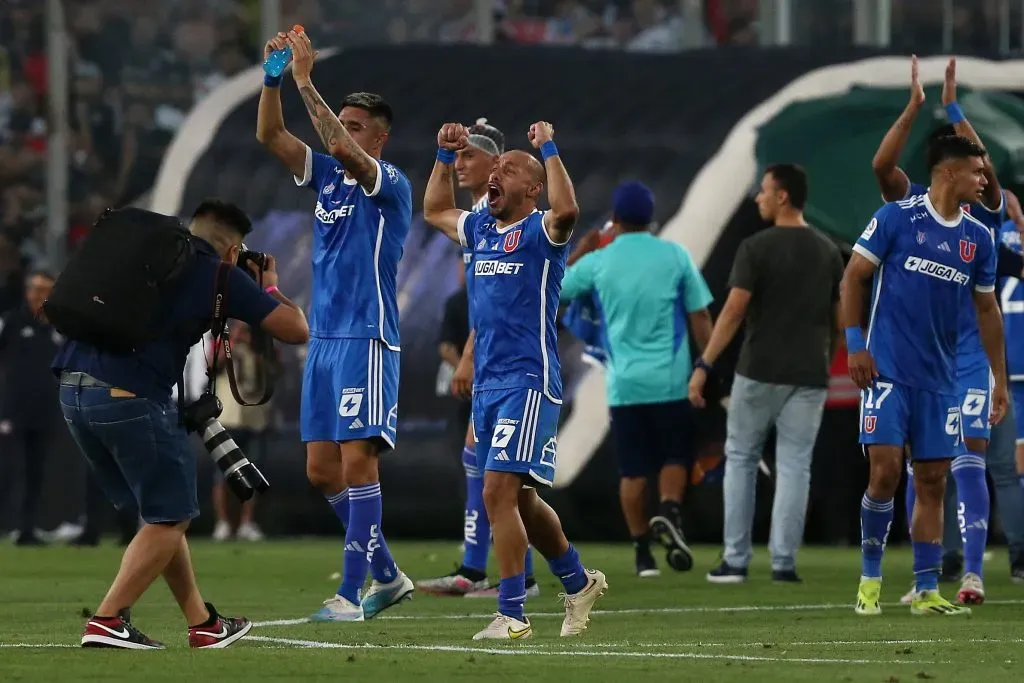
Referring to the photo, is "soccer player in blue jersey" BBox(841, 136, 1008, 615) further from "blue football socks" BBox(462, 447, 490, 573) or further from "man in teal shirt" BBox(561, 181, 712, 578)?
"man in teal shirt" BBox(561, 181, 712, 578)

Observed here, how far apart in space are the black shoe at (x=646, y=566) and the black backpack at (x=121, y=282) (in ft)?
19.4

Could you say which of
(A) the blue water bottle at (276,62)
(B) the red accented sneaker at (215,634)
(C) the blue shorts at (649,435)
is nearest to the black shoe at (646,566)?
(C) the blue shorts at (649,435)

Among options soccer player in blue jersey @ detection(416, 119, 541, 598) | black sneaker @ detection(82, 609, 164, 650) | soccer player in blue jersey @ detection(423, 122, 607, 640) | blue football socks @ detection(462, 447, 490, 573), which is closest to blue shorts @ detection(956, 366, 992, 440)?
soccer player in blue jersey @ detection(416, 119, 541, 598)

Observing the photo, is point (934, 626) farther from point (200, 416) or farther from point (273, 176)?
point (273, 176)

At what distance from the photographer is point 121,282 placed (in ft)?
28.2

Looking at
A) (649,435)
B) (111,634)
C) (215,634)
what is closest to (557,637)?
(215,634)

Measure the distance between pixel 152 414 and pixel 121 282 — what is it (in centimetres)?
50

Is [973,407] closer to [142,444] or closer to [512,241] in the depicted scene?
[512,241]

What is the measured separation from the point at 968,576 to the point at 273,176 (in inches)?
375

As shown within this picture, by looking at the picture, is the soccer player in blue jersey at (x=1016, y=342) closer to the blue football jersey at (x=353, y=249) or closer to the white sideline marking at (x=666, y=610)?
the white sideline marking at (x=666, y=610)

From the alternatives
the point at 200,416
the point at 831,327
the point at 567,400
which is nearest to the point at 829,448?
the point at 567,400

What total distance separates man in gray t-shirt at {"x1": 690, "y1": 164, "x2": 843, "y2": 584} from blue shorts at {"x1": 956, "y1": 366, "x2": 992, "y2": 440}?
188 centimetres

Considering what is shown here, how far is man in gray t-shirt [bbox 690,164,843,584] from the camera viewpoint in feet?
44.4

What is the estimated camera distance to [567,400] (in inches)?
701
